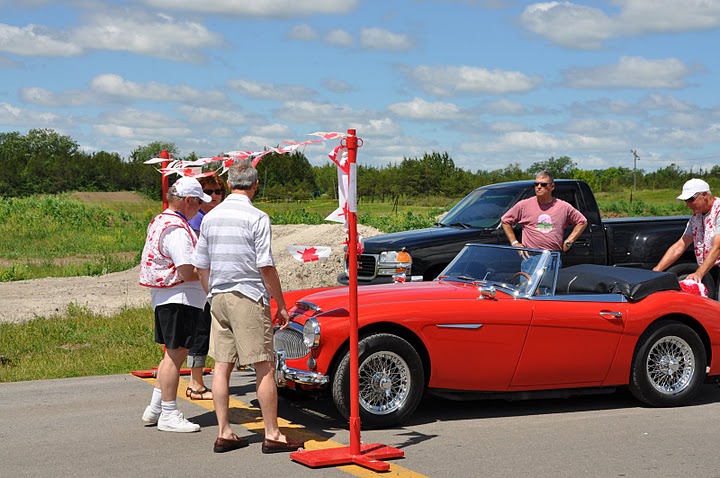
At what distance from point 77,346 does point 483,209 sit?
18.8 ft

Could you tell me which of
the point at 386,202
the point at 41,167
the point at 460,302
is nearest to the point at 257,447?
the point at 460,302

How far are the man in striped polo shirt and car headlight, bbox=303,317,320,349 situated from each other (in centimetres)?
48

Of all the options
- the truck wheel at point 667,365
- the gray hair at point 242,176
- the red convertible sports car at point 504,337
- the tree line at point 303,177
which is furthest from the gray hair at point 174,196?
the tree line at point 303,177

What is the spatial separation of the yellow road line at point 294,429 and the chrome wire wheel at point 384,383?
19.3 inches

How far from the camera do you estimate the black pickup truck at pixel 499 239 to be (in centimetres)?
1227

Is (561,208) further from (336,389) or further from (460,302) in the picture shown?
(336,389)

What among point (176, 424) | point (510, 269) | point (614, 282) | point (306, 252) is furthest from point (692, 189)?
point (176, 424)

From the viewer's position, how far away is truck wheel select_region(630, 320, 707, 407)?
8.26 meters

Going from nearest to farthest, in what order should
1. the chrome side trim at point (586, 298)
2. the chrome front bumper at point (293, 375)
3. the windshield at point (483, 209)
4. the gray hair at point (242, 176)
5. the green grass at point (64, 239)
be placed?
the gray hair at point (242, 176)
the chrome front bumper at point (293, 375)
the chrome side trim at point (586, 298)
the windshield at point (483, 209)
the green grass at point (64, 239)

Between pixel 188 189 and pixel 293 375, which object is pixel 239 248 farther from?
pixel 293 375

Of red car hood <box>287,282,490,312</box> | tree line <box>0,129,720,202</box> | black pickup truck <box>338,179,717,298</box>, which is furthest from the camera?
tree line <box>0,129,720,202</box>

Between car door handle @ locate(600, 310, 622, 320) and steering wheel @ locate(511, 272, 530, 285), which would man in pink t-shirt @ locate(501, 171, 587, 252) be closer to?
steering wheel @ locate(511, 272, 530, 285)

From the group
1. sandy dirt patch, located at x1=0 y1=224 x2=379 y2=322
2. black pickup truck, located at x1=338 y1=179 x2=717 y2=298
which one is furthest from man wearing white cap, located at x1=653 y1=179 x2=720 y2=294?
sandy dirt patch, located at x1=0 y1=224 x2=379 y2=322

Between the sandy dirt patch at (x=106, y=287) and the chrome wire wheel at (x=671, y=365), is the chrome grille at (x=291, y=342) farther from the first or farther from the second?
the sandy dirt patch at (x=106, y=287)
